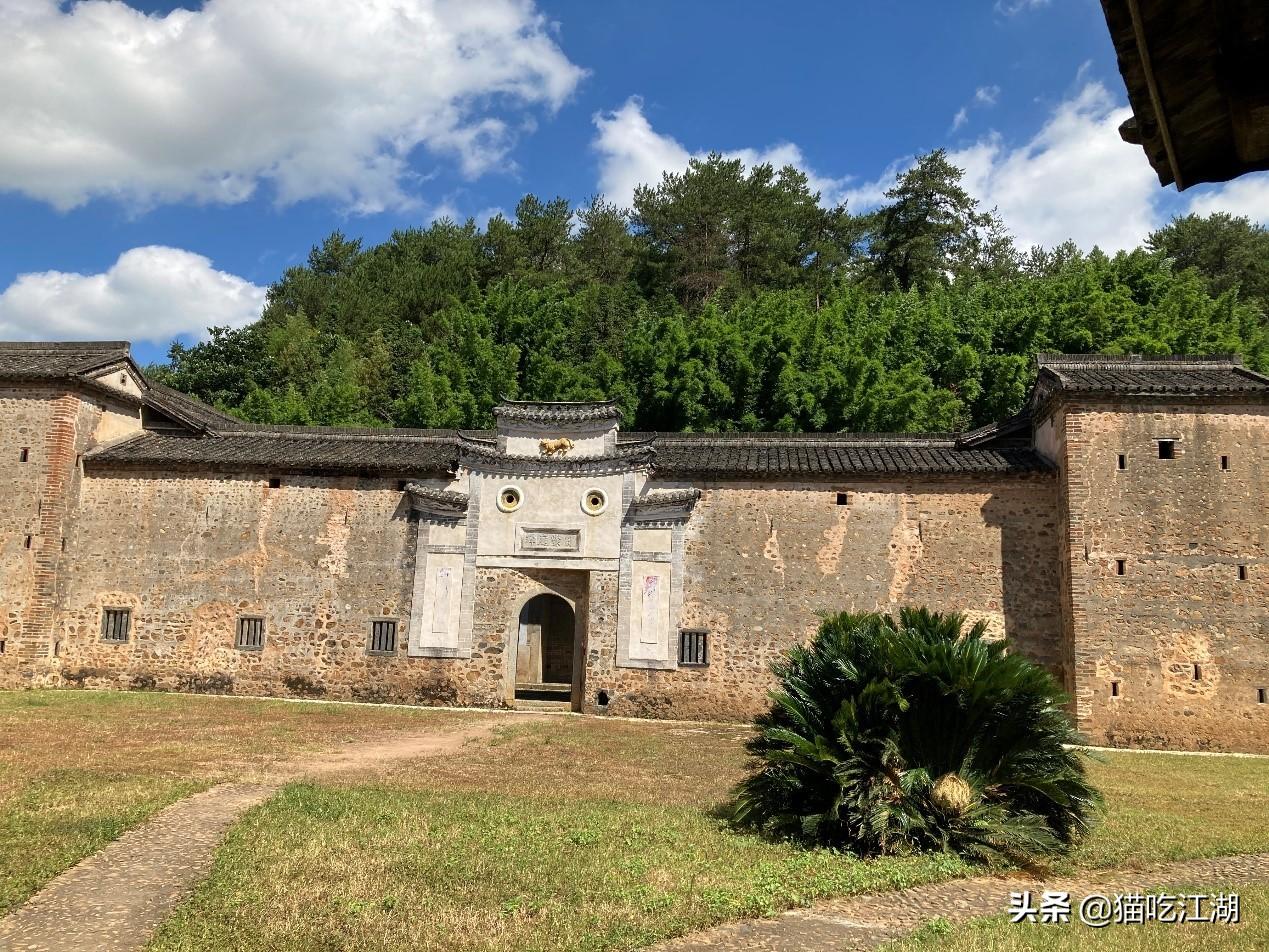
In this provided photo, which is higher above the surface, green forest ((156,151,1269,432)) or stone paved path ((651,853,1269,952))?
green forest ((156,151,1269,432))

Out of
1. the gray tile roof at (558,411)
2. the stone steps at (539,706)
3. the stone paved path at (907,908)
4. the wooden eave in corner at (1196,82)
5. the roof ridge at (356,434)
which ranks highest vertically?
the gray tile roof at (558,411)

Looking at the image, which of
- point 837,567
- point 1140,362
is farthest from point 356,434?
point 1140,362

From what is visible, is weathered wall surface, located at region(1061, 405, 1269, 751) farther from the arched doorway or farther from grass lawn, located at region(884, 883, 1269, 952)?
the arched doorway

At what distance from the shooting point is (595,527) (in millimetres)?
17422

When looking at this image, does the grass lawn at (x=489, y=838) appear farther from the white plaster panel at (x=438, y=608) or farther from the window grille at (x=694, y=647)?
the white plaster panel at (x=438, y=608)

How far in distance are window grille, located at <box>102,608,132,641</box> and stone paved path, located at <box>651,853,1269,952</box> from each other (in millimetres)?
16831

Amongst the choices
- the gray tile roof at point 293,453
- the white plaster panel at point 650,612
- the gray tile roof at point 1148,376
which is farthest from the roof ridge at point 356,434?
the gray tile roof at point 1148,376

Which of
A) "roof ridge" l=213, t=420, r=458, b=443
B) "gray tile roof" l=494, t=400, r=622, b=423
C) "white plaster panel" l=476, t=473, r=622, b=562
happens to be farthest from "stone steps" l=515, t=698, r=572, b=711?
"roof ridge" l=213, t=420, r=458, b=443

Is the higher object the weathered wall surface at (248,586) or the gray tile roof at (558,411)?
the gray tile roof at (558,411)

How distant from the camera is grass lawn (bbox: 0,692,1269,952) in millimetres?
5352

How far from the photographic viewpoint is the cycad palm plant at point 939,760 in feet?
23.0

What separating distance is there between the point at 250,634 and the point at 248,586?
1.01 m

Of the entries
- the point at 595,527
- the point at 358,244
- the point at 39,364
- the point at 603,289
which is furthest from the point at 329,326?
the point at 595,527

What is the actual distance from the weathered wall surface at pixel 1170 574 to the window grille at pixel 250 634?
52.1 feet
